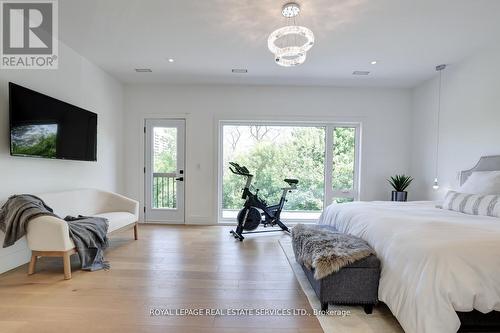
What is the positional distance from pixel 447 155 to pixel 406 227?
112 inches

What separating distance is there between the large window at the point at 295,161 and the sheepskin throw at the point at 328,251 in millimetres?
2603

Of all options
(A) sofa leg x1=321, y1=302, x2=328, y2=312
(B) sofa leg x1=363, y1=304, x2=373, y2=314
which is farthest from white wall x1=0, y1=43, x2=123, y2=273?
(B) sofa leg x1=363, y1=304, x2=373, y2=314

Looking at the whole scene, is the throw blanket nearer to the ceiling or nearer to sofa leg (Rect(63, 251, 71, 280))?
sofa leg (Rect(63, 251, 71, 280))

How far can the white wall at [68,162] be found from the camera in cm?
267

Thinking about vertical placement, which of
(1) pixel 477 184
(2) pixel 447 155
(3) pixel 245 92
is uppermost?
(3) pixel 245 92

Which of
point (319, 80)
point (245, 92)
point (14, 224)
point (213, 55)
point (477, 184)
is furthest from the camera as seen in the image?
point (245, 92)

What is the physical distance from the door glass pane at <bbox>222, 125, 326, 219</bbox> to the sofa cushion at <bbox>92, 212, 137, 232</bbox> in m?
1.85

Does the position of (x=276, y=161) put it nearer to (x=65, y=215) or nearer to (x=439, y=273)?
(x=65, y=215)

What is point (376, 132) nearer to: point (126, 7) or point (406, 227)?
point (406, 227)

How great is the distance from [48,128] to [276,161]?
3576mm

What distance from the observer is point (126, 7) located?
2.53 m

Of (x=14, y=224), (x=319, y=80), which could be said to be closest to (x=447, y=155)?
(x=319, y=80)

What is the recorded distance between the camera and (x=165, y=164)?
502cm

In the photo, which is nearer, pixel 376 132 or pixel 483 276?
pixel 483 276
